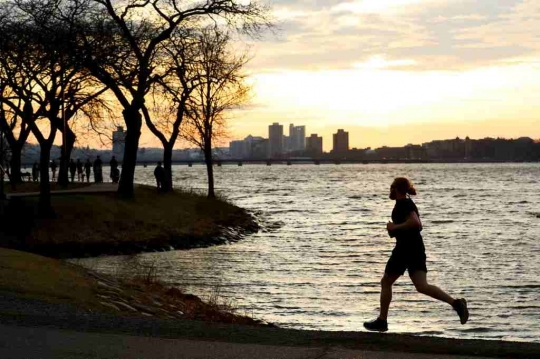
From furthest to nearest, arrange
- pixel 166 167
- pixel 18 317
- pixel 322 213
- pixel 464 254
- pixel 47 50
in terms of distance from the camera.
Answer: pixel 322 213, pixel 166 167, pixel 47 50, pixel 464 254, pixel 18 317

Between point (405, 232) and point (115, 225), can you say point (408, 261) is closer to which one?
point (405, 232)

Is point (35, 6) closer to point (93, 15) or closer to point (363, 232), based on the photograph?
point (93, 15)

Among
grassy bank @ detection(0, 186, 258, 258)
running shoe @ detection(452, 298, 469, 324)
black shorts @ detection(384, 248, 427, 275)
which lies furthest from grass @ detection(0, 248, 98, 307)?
grassy bank @ detection(0, 186, 258, 258)

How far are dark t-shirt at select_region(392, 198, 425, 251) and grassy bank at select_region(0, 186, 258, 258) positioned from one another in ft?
65.1

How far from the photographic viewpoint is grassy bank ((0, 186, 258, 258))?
30312 mm

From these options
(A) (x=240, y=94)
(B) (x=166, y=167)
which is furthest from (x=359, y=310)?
(A) (x=240, y=94)

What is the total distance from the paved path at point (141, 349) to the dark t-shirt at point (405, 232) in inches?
91.5

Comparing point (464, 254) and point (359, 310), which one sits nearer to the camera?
point (359, 310)

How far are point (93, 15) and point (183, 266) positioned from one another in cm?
1495

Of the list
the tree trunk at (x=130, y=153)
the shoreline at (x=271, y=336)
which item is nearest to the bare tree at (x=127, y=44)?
the tree trunk at (x=130, y=153)

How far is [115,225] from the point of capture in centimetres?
3531

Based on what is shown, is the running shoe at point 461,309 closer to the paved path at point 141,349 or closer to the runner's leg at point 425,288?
the runner's leg at point 425,288

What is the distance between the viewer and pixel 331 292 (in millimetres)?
22344

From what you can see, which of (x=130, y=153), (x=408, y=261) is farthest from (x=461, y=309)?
(x=130, y=153)
